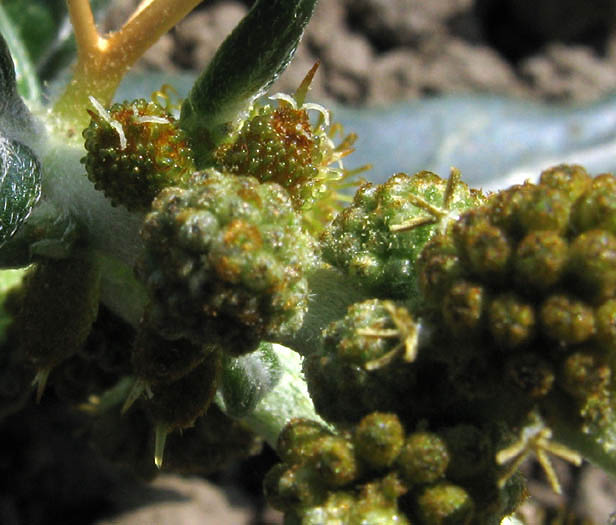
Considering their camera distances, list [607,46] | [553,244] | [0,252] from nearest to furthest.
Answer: [553,244]
[0,252]
[607,46]

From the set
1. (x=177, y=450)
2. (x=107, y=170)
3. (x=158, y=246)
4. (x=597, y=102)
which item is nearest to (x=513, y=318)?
(x=158, y=246)

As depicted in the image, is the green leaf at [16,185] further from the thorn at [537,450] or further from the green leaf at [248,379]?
the thorn at [537,450]

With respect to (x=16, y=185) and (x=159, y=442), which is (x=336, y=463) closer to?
(x=159, y=442)

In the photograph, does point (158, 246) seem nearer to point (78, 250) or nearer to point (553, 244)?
point (78, 250)

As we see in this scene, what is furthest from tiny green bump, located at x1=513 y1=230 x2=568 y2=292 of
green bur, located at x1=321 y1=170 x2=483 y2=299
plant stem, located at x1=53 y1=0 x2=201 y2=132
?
plant stem, located at x1=53 y1=0 x2=201 y2=132

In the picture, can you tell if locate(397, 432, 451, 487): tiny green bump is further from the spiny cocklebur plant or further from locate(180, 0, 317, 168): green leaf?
locate(180, 0, 317, 168): green leaf

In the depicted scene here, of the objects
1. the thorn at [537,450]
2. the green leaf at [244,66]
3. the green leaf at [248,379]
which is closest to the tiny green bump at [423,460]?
the thorn at [537,450]
